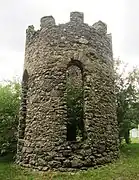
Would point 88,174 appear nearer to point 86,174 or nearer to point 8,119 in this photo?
point 86,174

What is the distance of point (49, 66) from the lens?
9898 millimetres

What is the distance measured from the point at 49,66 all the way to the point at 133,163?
16.6 ft

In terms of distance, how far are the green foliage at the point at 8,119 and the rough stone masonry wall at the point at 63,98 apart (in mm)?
1930

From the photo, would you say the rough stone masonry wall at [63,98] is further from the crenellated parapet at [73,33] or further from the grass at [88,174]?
the grass at [88,174]

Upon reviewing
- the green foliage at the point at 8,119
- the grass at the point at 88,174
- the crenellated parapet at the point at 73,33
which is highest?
the crenellated parapet at the point at 73,33

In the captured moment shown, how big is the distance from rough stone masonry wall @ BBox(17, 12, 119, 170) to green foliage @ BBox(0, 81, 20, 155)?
6.33 ft

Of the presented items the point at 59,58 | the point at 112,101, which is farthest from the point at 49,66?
the point at 112,101

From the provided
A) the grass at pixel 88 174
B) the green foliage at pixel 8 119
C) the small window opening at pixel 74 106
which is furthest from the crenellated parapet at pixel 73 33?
the grass at pixel 88 174

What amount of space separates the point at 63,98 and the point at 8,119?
173 inches

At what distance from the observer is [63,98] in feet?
31.0

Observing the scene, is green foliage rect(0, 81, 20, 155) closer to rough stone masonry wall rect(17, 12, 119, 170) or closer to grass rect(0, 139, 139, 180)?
rough stone masonry wall rect(17, 12, 119, 170)

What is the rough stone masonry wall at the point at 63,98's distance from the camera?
8953 mm

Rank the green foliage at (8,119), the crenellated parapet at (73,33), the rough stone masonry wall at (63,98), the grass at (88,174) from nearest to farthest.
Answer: the grass at (88,174)
the rough stone masonry wall at (63,98)
the crenellated parapet at (73,33)
the green foliage at (8,119)

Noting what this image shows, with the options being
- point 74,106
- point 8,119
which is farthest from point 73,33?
point 8,119
